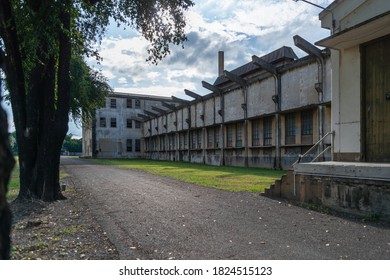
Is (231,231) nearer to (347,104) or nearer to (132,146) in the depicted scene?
(347,104)

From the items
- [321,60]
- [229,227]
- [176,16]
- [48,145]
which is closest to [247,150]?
[321,60]

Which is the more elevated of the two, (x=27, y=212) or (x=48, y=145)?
(x=48, y=145)

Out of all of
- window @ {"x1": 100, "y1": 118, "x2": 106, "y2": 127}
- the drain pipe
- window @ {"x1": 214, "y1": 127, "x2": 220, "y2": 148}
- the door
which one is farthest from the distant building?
the door

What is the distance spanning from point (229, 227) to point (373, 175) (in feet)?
10.7

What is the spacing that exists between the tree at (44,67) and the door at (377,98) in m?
5.99

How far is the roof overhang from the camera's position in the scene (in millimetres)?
8033

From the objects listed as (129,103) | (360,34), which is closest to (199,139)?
(129,103)

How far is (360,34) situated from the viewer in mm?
8758

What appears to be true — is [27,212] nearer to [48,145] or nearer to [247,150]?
[48,145]

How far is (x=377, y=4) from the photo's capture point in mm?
8805

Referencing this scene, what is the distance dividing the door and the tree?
599 cm

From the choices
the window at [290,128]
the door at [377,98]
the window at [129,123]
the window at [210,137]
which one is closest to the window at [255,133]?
the window at [290,128]

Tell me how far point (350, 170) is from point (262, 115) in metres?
17.1

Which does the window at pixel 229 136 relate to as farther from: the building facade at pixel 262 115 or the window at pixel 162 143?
the window at pixel 162 143
